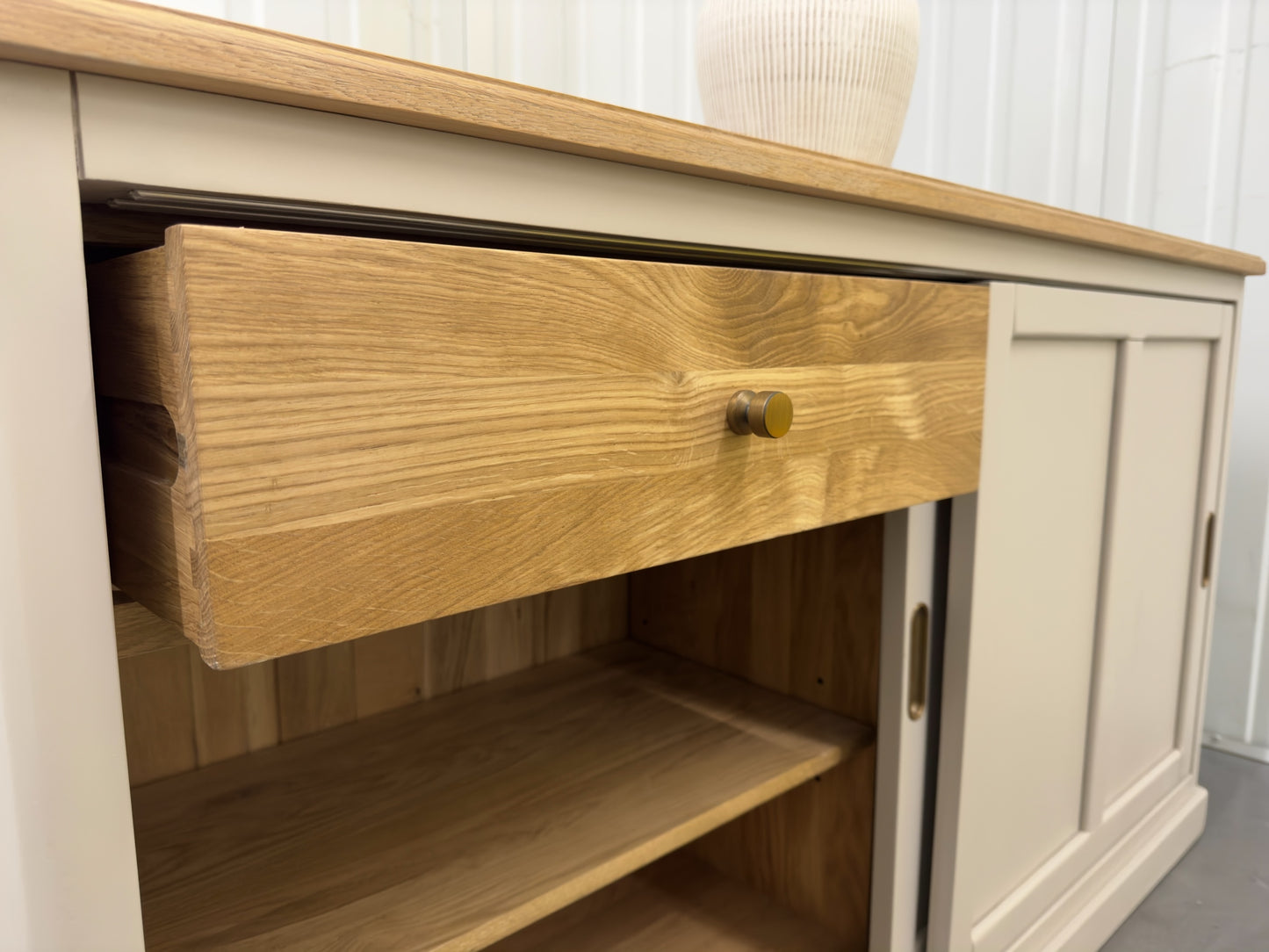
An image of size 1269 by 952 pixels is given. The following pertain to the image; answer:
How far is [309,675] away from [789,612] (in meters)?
0.45

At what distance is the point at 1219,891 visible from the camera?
1.07 m

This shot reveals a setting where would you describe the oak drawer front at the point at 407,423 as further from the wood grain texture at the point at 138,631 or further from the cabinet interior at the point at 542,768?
the wood grain texture at the point at 138,631

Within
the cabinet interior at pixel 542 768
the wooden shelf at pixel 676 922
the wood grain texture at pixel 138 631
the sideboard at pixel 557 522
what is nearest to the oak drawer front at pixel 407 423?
the sideboard at pixel 557 522

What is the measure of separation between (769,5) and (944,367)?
405mm

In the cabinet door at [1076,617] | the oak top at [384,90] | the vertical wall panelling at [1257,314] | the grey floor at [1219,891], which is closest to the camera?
the oak top at [384,90]

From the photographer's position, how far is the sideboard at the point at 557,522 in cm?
30

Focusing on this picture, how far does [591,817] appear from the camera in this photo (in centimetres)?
65

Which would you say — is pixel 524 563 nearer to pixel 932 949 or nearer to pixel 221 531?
pixel 221 531

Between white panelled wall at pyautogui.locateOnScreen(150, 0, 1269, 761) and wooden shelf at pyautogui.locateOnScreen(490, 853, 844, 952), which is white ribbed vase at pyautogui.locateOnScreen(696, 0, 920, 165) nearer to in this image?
white panelled wall at pyautogui.locateOnScreen(150, 0, 1269, 761)

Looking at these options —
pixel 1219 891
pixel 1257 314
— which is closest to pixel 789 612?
pixel 1219 891

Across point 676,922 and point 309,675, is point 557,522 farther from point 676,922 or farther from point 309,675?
point 676,922

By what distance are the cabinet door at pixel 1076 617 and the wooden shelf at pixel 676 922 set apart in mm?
154

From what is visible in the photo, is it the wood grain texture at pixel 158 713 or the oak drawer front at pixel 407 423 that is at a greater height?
the oak drawer front at pixel 407 423

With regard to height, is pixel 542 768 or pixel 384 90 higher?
pixel 384 90
